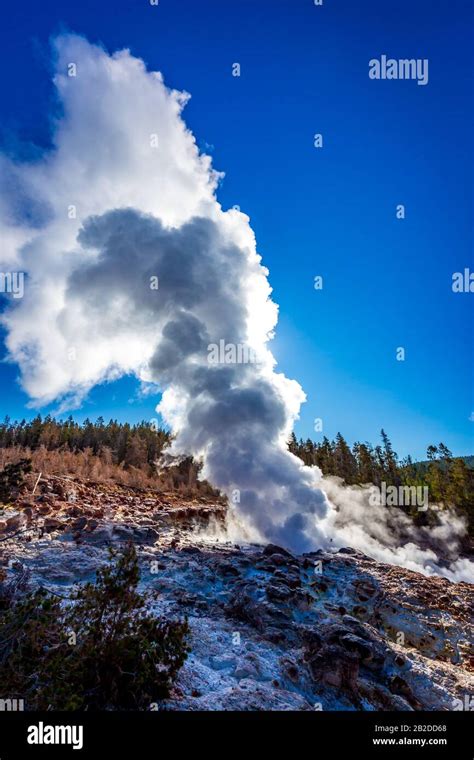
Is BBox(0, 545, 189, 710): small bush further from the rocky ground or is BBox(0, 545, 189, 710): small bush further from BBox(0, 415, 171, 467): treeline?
BBox(0, 415, 171, 467): treeline

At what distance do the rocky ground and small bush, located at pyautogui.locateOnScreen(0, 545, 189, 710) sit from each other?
74 cm

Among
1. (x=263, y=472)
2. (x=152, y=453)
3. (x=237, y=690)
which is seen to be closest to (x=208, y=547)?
(x=263, y=472)

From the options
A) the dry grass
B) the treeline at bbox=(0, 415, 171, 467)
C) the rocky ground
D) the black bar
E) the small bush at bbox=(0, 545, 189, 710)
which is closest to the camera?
the black bar

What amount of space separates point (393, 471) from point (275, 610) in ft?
182

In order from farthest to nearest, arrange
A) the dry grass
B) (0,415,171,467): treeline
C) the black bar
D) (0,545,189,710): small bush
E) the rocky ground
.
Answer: (0,415,171,467): treeline < the dry grass < the rocky ground < (0,545,189,710): small bush < the black bar

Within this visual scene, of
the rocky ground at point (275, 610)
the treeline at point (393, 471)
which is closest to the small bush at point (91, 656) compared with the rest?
the rocky ground at point (275, 610)

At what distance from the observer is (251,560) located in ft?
39.1

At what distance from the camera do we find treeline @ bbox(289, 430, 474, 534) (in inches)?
1618

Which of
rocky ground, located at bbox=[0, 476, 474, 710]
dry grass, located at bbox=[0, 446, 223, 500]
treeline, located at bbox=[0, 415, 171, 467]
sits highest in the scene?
treeline, located at bbox=[0, 415, 171, 467]

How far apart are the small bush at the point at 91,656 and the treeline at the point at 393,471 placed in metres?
40.2

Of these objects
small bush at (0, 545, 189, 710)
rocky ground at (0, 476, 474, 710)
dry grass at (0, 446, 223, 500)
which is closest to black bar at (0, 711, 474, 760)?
small bush at (0, 545, 189, 710)

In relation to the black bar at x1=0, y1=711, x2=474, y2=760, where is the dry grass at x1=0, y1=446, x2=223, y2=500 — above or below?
above

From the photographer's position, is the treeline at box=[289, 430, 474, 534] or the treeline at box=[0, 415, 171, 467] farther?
the treeline at box=[0, 415, 171, 467]

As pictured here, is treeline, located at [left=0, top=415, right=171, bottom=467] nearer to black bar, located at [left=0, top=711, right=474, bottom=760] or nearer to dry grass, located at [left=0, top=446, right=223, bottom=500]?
dry grass, located at [left=0, top=446, right=223, bottom=500]
